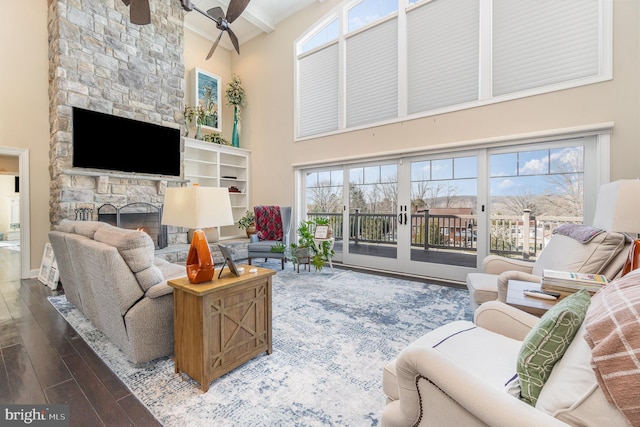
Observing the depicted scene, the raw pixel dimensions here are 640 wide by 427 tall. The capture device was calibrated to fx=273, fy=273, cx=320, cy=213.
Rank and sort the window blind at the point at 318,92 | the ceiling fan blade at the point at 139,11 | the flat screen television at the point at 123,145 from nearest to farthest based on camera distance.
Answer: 1. the ceiling fan blade at the point at 139,11
2. the flat screen television at the point at 123,145
3. the window blind at the point at 318,92

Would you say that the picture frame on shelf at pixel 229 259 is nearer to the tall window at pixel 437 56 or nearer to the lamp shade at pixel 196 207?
the lamp shade at pixel 196 207

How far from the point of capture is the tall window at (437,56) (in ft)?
10.5

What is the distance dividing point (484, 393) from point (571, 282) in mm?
1332

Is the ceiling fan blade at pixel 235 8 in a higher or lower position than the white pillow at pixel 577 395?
higher

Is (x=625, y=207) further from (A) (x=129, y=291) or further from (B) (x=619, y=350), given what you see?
(A) (x=129, y=291)

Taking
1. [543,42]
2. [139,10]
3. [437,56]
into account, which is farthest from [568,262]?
[139,10]

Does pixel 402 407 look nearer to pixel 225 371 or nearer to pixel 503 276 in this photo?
pixel 225 371

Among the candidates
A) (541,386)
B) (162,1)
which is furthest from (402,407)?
(162,1)

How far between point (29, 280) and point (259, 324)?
14.1 feet

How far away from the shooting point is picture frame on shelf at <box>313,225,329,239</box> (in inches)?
181

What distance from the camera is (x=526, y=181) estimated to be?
3.54m

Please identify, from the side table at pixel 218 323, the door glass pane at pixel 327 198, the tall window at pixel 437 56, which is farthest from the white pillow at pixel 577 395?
the door glass pane at pixel 327 198

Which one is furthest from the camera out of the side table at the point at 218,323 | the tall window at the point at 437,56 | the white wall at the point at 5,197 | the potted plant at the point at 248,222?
the white wall at the point at 5,197

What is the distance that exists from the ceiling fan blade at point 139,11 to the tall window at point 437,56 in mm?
3112
